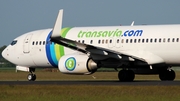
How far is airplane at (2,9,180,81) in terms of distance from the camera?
3509 cm

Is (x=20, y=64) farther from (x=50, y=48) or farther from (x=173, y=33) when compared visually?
(x=173, y=33)

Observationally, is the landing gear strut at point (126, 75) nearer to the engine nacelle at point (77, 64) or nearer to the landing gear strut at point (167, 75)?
the engine nacelle at point (77, 64)

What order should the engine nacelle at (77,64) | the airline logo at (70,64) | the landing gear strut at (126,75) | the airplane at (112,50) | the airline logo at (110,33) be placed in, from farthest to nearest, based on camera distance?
the airline logo at (110,33)
the landing gear strut at (126,75)
the airline logo at (70,64)
the engine nacelle at (77,64)
the airplane at (112,50)

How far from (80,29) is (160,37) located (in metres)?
6.63

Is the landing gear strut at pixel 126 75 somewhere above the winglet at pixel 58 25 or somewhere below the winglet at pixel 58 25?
below

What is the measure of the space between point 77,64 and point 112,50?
2.56 m

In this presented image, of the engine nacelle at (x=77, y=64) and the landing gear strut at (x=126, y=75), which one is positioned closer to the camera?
the engine nacelle at (x=77, y=64)

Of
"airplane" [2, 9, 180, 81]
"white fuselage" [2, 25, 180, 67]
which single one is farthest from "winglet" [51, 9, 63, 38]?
"white fuselage" [2, 25, 180, 67]

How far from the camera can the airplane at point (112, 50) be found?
35094 mm

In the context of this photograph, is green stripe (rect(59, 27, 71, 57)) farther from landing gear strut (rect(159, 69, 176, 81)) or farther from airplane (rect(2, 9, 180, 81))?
landing gear strut (rect(159, 69, 176, 81))

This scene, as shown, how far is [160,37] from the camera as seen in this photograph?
35906 millimetres
